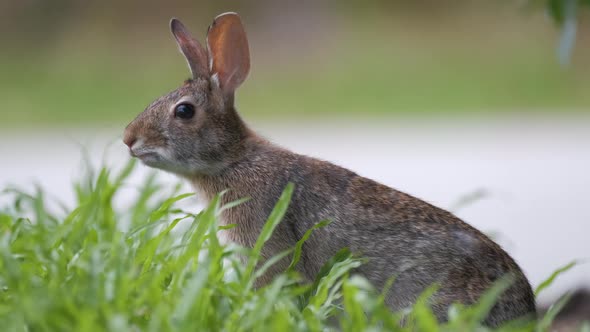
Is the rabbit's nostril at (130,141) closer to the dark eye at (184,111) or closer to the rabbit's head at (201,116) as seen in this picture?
the rabbit's head at (201,116)

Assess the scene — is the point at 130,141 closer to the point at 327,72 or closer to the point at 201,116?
the point at 201,116

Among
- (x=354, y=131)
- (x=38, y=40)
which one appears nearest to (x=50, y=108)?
(x=38, y=40)

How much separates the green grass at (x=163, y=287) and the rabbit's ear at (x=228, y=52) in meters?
0.54

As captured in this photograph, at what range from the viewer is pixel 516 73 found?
1202 centimetres

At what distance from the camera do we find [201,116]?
3.66 m

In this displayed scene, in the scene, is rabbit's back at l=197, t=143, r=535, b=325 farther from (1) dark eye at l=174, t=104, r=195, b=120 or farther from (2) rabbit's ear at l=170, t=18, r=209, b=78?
(2) rabbit's ear at l=170, t=18, r=209, b=78

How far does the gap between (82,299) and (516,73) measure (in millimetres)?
9906

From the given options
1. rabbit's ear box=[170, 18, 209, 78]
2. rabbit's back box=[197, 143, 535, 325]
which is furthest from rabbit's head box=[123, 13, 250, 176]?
rabbit's back box=[197, 143, 535, 325]

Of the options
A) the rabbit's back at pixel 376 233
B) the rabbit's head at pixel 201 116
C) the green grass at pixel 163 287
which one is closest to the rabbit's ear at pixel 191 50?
the rabbit's head at pixel 201 116

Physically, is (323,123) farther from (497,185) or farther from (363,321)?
(363,321)

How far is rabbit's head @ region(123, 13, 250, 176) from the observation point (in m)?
3.56

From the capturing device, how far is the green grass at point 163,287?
267cm

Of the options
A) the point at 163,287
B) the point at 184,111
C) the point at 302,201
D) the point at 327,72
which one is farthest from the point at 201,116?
the point at 327,72

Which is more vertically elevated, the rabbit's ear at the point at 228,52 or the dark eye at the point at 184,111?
the rabbit's ear at the point at 228,52
